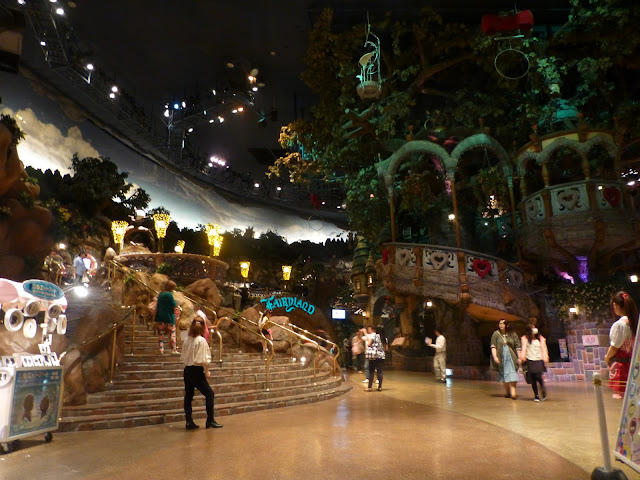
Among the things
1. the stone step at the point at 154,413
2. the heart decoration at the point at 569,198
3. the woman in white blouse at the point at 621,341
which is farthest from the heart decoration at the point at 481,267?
the woman in white blouse at the point at 621,341

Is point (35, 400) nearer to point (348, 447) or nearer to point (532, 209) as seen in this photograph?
point (348, 447)

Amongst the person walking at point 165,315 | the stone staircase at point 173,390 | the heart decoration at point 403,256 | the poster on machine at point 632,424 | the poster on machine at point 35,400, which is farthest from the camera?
the heart decoration at point 403,256

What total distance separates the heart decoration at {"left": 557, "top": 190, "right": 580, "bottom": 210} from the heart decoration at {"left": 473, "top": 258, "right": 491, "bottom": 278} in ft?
9.32

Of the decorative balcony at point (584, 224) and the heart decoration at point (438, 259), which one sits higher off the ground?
the decorative balcony at point (584, 224)

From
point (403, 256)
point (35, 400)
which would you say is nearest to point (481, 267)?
point (403, 256)

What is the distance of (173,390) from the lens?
796 centimetres

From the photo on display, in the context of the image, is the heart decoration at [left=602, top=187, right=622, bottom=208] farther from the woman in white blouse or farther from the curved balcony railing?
the woman in white blouse

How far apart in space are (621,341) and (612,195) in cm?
1021

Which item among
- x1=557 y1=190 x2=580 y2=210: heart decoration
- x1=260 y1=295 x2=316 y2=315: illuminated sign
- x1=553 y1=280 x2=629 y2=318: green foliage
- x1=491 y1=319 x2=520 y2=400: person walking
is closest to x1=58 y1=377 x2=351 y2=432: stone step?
x1=491 y1=319 x2=520 y2=400: person walking

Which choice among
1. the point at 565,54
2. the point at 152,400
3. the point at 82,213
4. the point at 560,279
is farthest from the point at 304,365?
the point at 82,213

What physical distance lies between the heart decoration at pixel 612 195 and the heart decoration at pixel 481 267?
3.82 meters

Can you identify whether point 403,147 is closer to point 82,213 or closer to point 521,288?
point 521,288

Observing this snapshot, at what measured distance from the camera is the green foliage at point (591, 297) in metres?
12.8

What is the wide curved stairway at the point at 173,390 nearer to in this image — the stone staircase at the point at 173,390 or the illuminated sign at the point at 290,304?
the stone staircase at the point at 173,390
